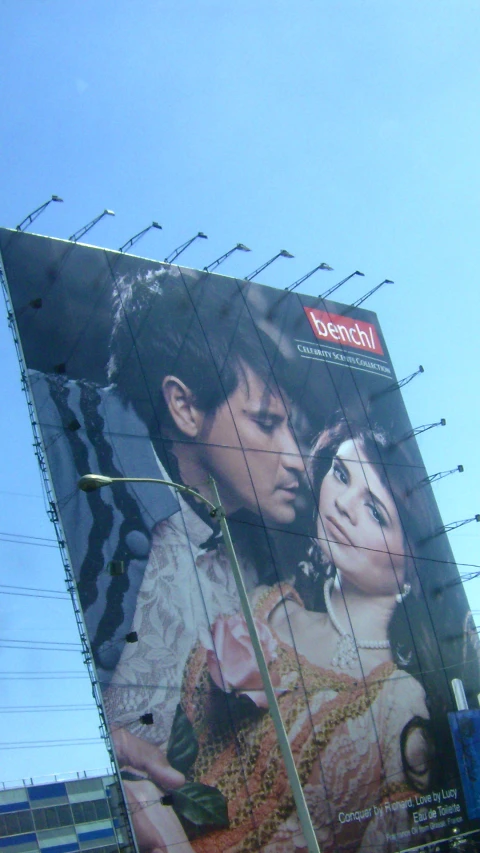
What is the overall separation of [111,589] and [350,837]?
14.1m

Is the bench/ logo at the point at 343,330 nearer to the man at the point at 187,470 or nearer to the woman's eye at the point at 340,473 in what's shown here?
the man at the point at 187,470

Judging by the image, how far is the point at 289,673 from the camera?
38156 mm

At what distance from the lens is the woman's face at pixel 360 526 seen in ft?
143

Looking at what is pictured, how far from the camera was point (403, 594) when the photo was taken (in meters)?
46.3

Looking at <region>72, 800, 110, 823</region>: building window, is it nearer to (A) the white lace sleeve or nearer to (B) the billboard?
(B) the billboard

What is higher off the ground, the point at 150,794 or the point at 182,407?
the point at 182,407

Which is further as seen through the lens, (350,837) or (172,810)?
(350,837)

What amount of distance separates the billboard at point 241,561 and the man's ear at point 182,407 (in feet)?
0.27

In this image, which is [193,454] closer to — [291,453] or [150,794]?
[291,453]

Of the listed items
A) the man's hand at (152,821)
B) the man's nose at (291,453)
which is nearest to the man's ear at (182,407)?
the man's nose at (291,453)

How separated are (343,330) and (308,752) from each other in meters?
22.7

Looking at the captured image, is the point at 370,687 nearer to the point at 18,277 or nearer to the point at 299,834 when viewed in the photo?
the point at 299,834

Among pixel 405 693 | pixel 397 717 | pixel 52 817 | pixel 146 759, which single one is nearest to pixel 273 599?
pixel 397 717

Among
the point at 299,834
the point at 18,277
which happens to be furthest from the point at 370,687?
the point at 18,277
